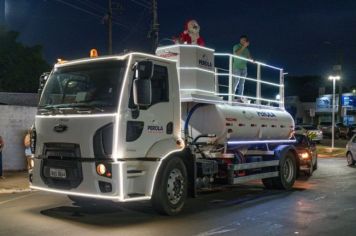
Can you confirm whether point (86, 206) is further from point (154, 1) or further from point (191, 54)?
point (154, 1)

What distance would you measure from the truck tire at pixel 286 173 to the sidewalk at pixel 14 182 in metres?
6.84

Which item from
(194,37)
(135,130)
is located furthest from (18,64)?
(135,130)

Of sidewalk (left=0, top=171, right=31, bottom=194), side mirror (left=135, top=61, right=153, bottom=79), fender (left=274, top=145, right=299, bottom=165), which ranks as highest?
side mirror (left=135, top=61, right=153, bottom=79)

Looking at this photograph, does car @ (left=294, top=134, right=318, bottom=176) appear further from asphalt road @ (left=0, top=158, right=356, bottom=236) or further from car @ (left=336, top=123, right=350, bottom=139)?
car @ (left=336, top=123, right=350, bottom=139)

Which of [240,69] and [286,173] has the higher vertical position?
[240,69]

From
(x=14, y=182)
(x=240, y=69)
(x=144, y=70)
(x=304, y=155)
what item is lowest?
(x=14, y=182)

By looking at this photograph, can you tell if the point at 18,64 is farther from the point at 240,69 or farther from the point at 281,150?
the point at 281,150

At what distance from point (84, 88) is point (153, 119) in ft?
4.37

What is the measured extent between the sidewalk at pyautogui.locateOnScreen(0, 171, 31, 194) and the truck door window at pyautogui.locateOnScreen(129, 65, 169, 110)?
6.65m

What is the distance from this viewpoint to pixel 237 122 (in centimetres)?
1213

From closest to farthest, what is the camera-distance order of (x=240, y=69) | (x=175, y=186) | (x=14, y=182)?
(x=175, y=186) < (x=240, y=69) < (x=14, y=182)

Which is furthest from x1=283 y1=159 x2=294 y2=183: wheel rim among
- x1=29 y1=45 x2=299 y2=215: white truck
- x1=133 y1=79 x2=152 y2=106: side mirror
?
x1=133 y1=79 x2=152 y2=106: side mirror

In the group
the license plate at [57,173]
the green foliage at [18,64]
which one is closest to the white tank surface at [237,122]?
the license plate at [57,173]

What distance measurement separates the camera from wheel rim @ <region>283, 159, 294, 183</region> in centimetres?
1422
